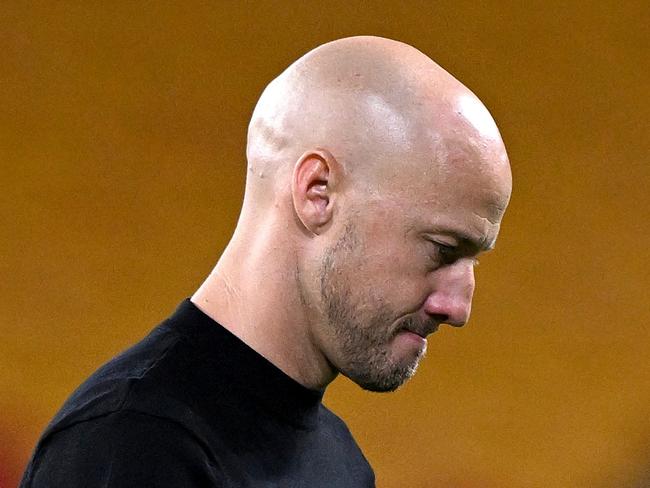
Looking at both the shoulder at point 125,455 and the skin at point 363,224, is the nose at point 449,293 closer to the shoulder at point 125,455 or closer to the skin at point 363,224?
the skin at point 363,224

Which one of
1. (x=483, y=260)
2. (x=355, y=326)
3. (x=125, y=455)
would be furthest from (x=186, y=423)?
(x=483, y=260)

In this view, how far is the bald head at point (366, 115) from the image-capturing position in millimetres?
1121

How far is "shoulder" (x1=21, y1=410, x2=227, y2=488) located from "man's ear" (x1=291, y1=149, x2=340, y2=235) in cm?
21

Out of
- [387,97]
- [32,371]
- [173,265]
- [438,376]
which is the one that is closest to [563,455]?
[438,376]

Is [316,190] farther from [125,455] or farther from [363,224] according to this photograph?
[125,455]

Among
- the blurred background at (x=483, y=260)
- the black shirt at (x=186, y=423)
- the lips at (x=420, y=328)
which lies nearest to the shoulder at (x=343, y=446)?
the black shirt at (x=186, y=423)

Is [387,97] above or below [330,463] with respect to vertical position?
above

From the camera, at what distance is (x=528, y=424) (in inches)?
104

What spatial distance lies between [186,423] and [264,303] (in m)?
0.14

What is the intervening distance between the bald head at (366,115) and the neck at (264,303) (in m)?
0.06

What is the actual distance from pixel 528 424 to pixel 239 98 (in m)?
0.85

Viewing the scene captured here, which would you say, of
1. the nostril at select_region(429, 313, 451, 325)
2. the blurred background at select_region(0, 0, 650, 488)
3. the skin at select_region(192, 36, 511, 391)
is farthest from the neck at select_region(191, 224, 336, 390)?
the blurred background at select_region(0, 0, 650, 488)

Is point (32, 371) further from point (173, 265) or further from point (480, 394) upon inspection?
point (480, 394)

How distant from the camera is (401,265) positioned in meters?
1.12
